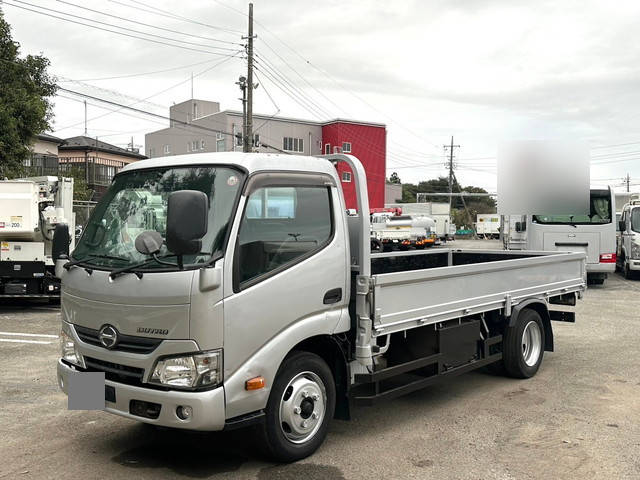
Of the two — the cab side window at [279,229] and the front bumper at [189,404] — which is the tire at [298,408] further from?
the cab side window at [279,229]

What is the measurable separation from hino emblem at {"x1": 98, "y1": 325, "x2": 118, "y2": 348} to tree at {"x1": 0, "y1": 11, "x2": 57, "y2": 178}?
578 inches

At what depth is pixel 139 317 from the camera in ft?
13.3

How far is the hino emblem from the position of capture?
13.8ft

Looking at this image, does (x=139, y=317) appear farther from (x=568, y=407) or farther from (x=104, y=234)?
(x=568, y=407)

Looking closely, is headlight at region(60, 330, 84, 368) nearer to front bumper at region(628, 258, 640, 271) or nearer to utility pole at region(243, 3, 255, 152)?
front bumper at region(628, 258, 640, 271)

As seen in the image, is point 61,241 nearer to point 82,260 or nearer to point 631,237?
point 82,260

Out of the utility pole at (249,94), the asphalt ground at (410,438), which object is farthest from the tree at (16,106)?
the asphalt ground at (410,438)

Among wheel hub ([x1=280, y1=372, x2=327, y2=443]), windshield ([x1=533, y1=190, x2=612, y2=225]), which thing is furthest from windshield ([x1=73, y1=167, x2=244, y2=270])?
windshield ([x1=533, y1=190, x2=612, y2=225])

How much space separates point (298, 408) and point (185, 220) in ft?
5.41

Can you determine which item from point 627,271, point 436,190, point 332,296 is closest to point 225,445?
point 332,296

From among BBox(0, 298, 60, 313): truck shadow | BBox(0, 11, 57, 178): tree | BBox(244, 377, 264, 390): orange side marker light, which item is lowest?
BBox(0, 298, 60, 313): truck shadow

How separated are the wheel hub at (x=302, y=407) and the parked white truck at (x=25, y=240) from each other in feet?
28.5

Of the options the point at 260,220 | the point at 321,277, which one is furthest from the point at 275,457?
the point at 260,220

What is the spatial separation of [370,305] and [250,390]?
1.23 m
